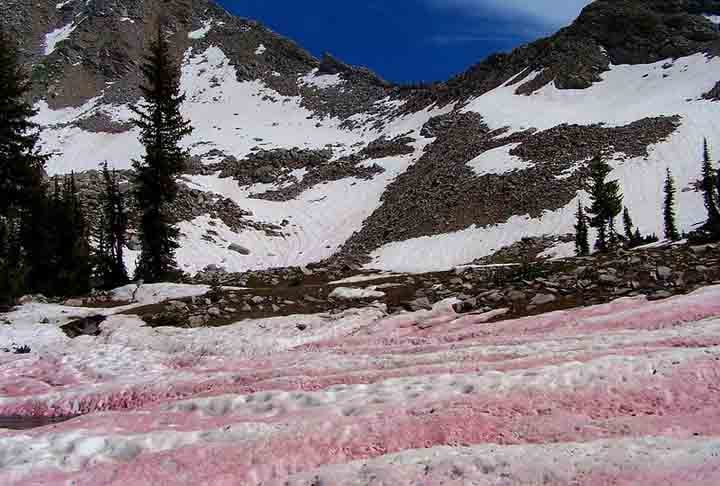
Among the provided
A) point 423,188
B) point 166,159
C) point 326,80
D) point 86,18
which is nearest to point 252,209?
point 423,188

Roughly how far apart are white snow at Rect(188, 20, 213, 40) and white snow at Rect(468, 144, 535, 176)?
13384 centimetres

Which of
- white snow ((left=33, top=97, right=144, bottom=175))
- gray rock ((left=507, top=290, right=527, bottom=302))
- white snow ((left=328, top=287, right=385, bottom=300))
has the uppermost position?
white snow ((left=33, top=97, right=144, bottom=175))

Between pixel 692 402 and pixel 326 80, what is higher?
pixel 326 80

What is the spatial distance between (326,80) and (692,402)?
153 m

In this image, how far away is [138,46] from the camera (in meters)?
160

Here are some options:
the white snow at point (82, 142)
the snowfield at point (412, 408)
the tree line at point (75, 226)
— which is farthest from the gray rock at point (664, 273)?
the white snow at point (82, 142)

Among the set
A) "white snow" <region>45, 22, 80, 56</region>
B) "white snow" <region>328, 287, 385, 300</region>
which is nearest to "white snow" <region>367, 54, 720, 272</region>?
"white snow" <region>328, 287, 385, 300</region>

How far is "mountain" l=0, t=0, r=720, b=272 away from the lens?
5709cm

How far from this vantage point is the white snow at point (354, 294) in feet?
64.3

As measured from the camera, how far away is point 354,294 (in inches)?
788

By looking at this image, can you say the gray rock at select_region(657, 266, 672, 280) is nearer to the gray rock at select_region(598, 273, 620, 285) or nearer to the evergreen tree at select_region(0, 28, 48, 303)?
the gray rock at select_region(598, 273, 620, 285)

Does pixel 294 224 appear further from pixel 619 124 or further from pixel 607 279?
pixel 607 279

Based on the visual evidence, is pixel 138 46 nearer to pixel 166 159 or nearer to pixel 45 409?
pixel 166 159

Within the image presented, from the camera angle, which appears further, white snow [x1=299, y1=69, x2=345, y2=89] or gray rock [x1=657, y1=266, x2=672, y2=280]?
white snow [x1=299, y1=69, x2=345, y2=89]
